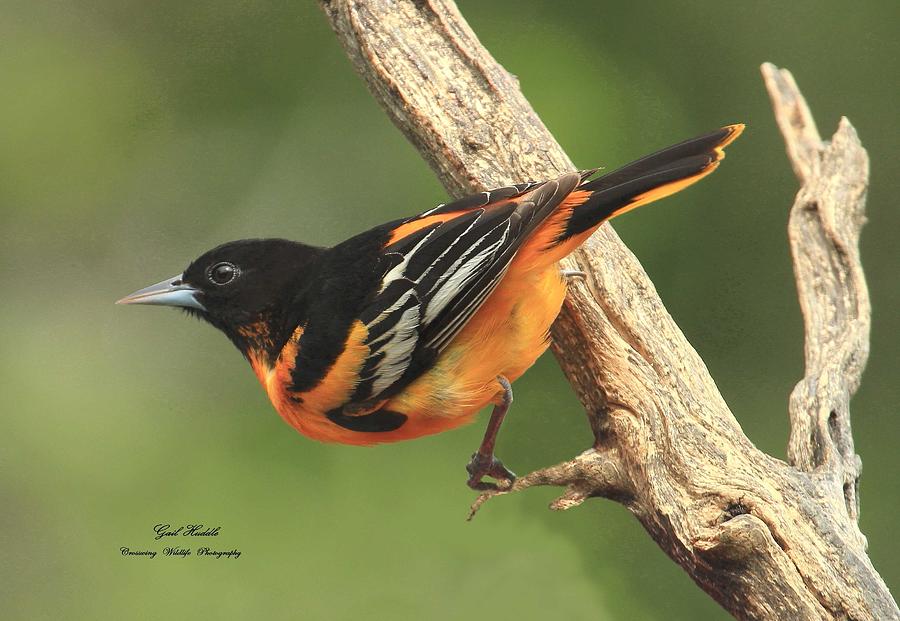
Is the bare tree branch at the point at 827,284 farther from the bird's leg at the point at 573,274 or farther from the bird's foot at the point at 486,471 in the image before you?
the bird's foot at the point at 486,471

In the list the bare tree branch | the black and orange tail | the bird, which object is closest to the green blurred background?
the bare tree branch

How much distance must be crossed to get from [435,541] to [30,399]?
7.39ft

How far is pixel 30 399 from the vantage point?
5297 mm

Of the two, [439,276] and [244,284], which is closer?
[439,276]

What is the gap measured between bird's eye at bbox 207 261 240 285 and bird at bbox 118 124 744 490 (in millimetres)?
258

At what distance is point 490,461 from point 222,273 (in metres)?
1.13

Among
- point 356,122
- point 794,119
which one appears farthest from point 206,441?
point 794,119

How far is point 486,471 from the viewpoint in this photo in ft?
11.3

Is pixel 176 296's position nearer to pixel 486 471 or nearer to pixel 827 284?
pixel 486 471

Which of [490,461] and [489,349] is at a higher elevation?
[489,349]

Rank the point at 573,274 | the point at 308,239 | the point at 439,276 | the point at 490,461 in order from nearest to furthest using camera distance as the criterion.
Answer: the point at 439,276
the point at 573,274
the point at 490,461
the point at 308,239

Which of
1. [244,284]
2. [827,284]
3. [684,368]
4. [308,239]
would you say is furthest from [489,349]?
[308,239]

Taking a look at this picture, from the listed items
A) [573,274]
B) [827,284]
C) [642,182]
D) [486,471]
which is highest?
[642,182]

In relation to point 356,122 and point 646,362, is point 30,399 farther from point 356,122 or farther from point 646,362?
point 646,362
